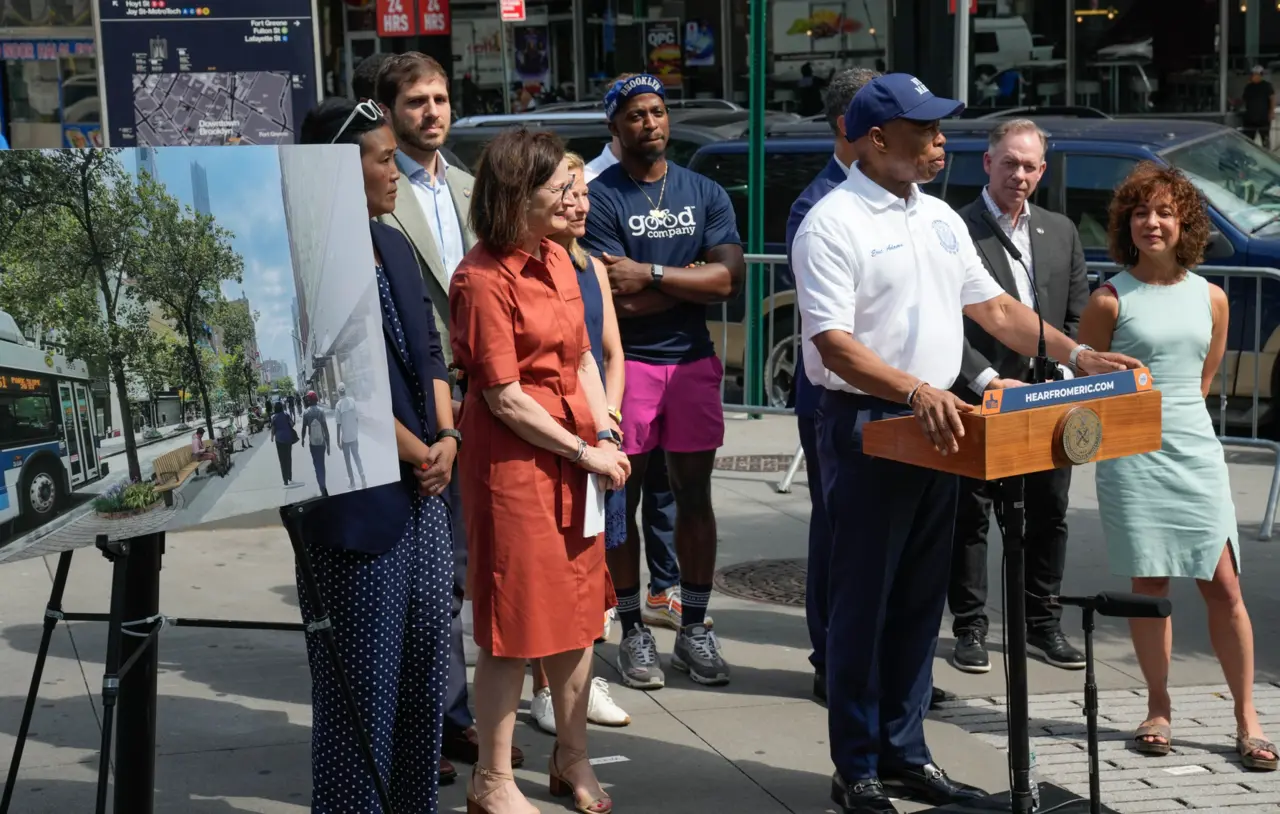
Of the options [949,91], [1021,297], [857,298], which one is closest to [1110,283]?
[1021,297]

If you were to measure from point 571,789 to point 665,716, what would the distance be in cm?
85

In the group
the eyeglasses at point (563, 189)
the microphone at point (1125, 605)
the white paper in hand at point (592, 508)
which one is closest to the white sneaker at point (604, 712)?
the white paper in hand at point (592, 508)

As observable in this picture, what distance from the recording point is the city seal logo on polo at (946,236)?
467 cm

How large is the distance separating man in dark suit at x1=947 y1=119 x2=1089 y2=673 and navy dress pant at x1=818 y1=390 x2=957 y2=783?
4.54ft

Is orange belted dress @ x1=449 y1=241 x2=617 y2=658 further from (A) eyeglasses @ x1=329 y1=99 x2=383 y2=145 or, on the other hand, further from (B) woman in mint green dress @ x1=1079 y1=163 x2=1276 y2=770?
(B) woman in mint green dress @ x1=1079 y1=163 x2=1276 y2=770

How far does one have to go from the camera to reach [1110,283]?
18.0 feet

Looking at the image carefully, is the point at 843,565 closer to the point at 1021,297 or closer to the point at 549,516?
the point at 549,516

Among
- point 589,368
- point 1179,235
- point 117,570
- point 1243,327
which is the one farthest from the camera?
point 1243,327

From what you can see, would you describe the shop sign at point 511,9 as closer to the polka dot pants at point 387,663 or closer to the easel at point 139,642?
the polka dot pants at point 387,663

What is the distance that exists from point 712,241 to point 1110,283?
146 cm

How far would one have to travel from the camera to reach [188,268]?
3.41m

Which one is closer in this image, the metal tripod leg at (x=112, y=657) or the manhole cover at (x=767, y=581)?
the metal tripod leg at (x=112, y=657)

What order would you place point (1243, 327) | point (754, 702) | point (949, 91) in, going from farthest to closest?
point (949, 91)
point (1243, 327)
point (754, 702)

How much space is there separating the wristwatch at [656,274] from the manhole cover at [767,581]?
192 cm
